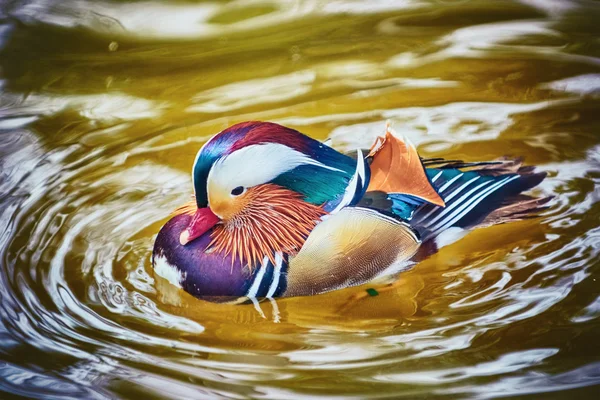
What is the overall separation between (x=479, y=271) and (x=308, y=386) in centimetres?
90

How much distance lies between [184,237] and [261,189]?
1.00 feet

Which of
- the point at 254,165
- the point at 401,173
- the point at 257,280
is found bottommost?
the point at 257,280

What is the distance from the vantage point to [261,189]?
3.14 metres

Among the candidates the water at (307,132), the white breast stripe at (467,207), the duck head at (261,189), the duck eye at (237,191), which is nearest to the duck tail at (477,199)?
the white breast stripe at (467,207)

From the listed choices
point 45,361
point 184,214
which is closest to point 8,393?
point 45,361

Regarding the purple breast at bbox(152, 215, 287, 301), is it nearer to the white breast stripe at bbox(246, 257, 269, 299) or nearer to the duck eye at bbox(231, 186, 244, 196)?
the white breast stripe at bbox(246, 257, 269, 299)

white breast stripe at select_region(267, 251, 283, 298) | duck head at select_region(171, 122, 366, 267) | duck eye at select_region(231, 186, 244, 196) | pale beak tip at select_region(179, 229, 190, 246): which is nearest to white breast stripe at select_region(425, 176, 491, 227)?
duck head at select_region(171, 122, 366, 267)

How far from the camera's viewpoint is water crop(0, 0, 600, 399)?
2727 mm

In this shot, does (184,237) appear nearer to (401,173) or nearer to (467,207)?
(401,173)

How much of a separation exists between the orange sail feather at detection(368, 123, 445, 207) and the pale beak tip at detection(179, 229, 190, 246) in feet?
2.09

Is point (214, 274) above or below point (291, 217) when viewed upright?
below

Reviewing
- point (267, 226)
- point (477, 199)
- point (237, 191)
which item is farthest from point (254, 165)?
point (477, 199)

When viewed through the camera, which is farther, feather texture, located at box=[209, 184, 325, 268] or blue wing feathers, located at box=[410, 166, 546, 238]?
blue wing feathers, located at box=[410, 166, 546, 238]

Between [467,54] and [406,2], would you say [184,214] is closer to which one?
[467,54]
